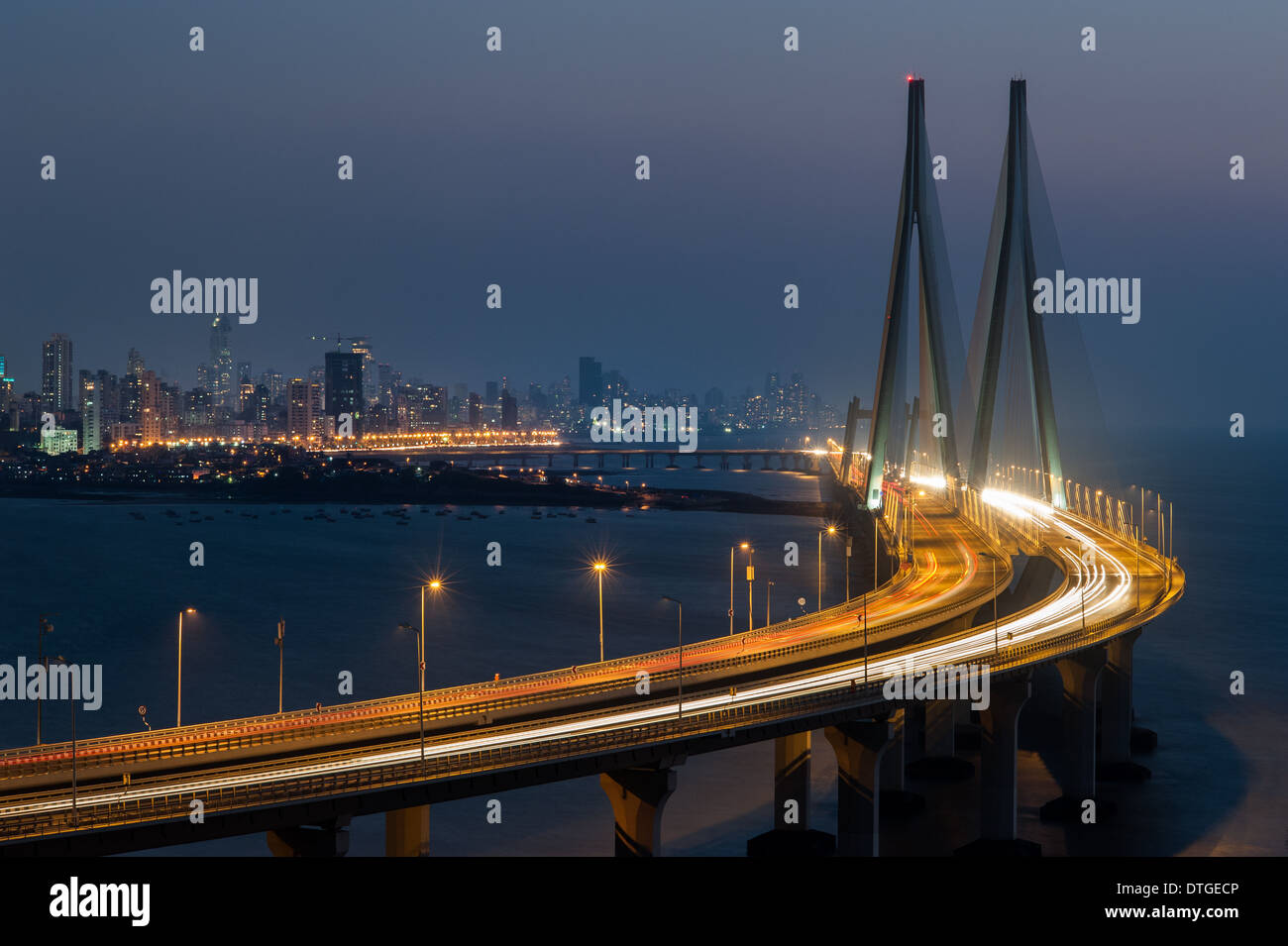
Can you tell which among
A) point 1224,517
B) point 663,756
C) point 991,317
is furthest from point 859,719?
point 1224,517

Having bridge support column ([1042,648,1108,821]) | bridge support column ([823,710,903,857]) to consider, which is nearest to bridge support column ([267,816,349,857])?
bridge support column ([823,710,903,857])

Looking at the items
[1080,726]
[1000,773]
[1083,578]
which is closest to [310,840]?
[1000,773]

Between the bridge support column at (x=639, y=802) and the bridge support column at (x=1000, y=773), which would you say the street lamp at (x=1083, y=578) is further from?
the bridge support column at (x=639, y=802)

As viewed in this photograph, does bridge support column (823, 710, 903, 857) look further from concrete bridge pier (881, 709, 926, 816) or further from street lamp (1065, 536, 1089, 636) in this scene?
street lamp (1065, 536, 1089, 636)

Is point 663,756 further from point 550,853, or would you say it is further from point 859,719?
point 550,853

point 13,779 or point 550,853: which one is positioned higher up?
point 13,779

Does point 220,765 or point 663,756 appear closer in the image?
point 220,765
